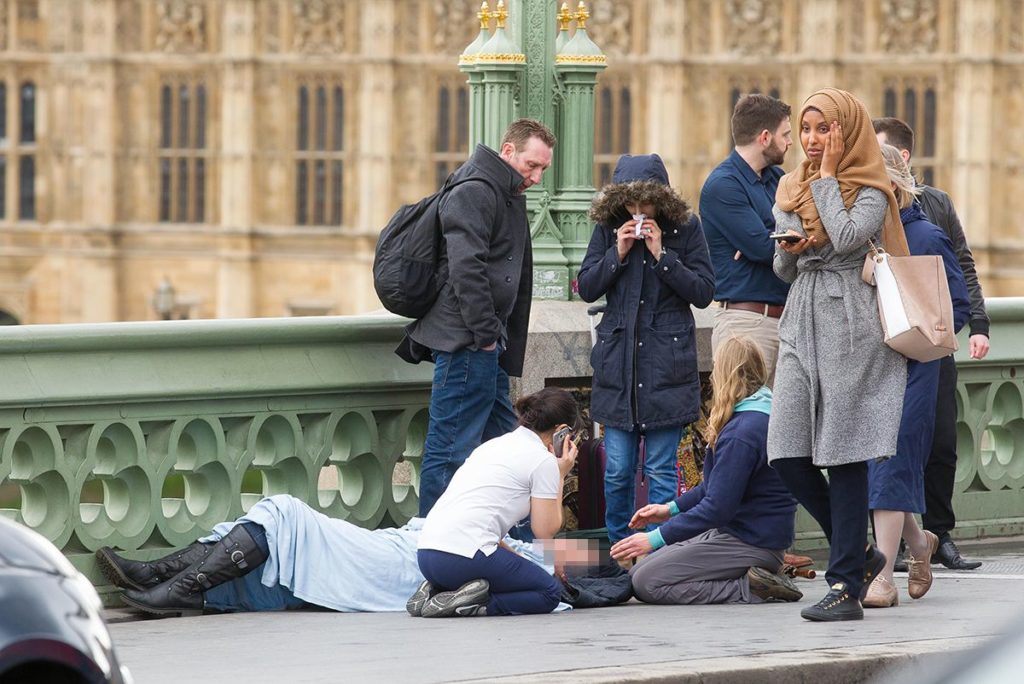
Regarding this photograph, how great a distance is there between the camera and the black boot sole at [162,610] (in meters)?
8.23

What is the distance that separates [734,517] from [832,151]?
4.61 feet

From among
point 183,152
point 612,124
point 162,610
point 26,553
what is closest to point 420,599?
point 162,610

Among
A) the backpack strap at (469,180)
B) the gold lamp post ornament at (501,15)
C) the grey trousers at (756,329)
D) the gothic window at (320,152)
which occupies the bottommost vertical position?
the gothic window at (320,152)

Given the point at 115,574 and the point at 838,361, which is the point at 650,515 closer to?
the point at 838,361

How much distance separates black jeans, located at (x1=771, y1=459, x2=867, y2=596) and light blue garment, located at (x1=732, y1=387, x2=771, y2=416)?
21.3 inches

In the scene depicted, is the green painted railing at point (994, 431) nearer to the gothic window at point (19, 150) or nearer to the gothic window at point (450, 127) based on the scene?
the gothic window at point (450, 127)

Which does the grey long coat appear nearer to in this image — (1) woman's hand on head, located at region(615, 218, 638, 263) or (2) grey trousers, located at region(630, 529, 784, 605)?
(2) grey trousers, located at region(630, 529, 784, 605)

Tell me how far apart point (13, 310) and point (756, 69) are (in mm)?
13401

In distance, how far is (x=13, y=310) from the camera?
44156mm

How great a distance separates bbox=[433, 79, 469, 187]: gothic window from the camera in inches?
1682

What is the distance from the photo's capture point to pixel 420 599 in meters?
8.28

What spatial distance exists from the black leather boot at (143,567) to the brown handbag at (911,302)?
234cm

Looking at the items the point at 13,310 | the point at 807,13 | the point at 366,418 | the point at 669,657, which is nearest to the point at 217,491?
the point at 366,418

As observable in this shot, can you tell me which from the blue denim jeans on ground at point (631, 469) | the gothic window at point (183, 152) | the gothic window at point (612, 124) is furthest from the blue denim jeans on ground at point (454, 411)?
the gothic window at point (183, 152)
